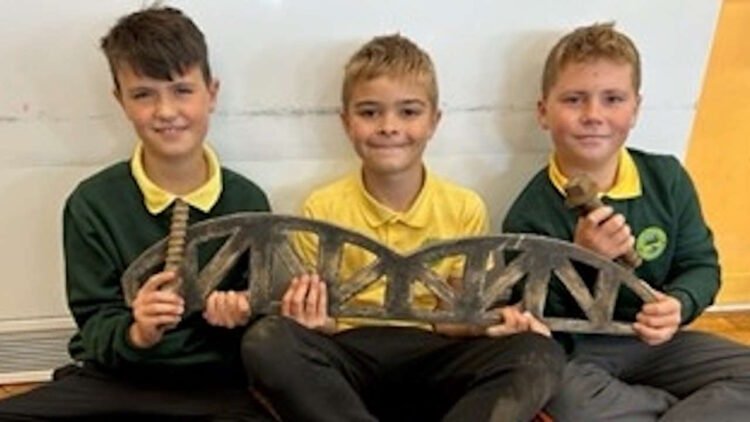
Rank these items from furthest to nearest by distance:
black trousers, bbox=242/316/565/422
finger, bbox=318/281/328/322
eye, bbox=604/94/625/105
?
1. eye, bbox=604/94/625/105
2. finger, bbox=318/281/328/322
3. black trousers, bbox=242/316/565/422

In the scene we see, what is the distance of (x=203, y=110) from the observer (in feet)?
4.17

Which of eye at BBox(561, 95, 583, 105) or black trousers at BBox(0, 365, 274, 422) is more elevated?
eye at BBox(561, 95, 583, 105)

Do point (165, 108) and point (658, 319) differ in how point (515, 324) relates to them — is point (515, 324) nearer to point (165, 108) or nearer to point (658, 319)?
point (658, 319)

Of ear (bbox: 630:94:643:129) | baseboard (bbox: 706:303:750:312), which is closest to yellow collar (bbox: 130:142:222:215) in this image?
ear (bbox: 630:94:643:129)

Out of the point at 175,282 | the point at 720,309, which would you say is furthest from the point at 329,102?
the point at 720,309

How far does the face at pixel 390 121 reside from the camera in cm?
129

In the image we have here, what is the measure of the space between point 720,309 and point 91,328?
3.68 ft

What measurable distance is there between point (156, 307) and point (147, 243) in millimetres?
161

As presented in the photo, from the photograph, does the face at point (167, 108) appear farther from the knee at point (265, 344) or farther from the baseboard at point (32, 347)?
the baseboard at point (32, 347)

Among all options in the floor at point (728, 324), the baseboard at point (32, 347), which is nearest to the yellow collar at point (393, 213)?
the baseboard at point (32, 347)

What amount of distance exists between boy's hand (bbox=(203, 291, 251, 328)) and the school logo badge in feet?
1.74

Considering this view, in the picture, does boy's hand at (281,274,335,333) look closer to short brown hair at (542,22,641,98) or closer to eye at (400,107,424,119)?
eye at (400,107,424,119)

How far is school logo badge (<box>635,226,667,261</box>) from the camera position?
1.37 m

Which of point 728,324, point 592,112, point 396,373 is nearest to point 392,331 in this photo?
point 396,373
